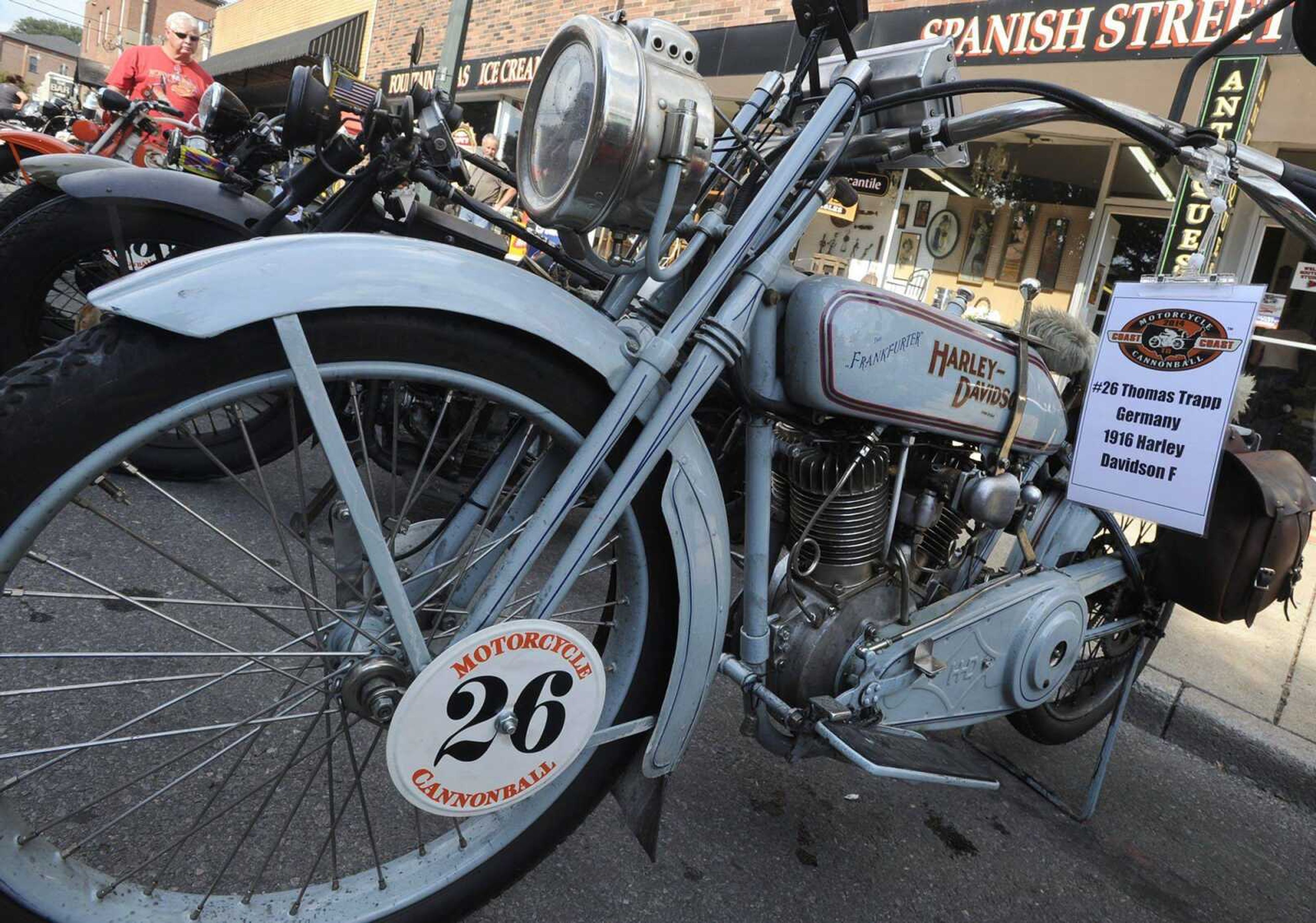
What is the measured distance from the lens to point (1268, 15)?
4.84 feet

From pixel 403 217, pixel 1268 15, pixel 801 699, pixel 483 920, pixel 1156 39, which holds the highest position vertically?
pixel 1156 39

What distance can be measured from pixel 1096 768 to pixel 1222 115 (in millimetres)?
4887

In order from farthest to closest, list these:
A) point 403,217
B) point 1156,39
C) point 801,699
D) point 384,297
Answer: point 1156,39 → point 403,217 → point 801,699 → point 384,297

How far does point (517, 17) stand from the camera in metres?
13.0

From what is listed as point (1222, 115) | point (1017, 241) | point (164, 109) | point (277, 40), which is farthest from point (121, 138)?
point (277, 40)

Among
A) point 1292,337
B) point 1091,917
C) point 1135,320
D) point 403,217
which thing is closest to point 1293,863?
point 1091,917

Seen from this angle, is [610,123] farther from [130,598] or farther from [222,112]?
[222,112]

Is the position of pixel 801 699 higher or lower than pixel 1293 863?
higher

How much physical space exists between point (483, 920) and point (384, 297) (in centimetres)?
115

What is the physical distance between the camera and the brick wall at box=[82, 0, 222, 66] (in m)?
59.1

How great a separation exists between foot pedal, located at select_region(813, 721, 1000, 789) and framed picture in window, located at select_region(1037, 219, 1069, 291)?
762cm

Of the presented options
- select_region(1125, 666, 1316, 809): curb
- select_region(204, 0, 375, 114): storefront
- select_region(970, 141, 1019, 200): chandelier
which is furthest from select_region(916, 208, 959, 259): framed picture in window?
select_region(204, 0, 375, 114): storefront

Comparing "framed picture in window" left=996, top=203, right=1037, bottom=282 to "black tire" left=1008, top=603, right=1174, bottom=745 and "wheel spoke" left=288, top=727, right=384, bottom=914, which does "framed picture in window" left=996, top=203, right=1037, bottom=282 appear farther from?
"wheel spoke" left=288, top=727, right=384, bottom=914

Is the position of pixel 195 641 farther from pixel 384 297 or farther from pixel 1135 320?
pixel 1135 320
